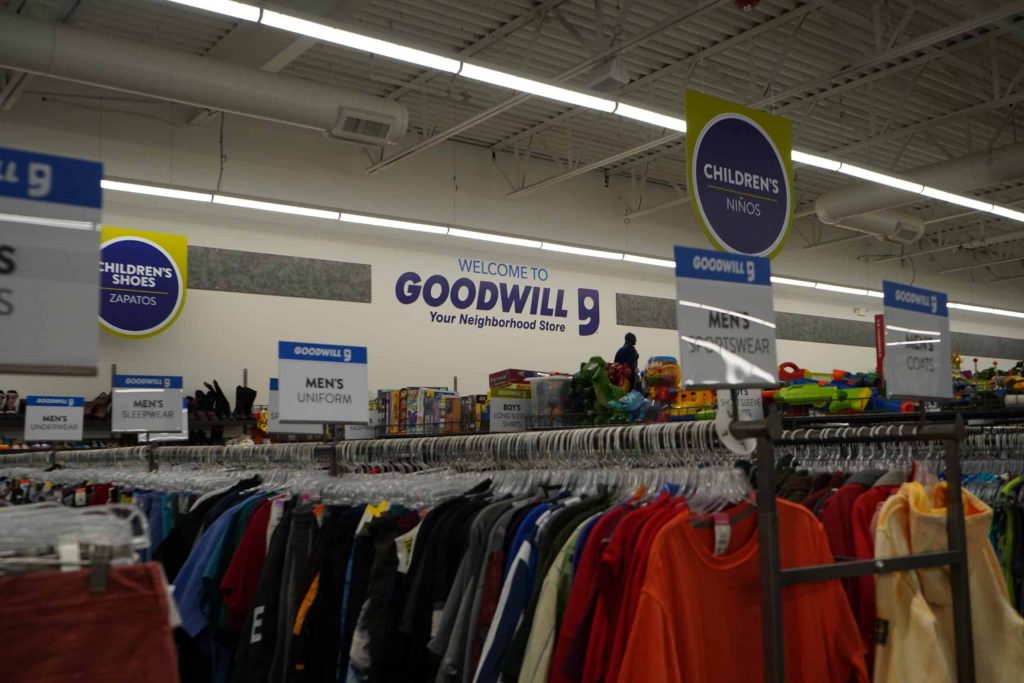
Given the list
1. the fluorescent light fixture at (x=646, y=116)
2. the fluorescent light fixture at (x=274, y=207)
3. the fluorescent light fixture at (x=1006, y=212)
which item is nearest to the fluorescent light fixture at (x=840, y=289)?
the fluorescent light fixture at (x=1006, y=212)

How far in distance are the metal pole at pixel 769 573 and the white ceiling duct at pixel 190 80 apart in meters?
6.87

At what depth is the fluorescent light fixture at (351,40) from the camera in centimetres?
618

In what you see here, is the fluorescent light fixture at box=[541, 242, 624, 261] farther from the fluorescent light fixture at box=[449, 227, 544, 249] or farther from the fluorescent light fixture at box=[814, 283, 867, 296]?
the fluorescent light fixture at box=[814, 283, 867, 296]

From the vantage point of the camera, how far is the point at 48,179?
5.48 ft

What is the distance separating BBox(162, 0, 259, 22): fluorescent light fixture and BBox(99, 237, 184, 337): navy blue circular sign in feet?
15.4

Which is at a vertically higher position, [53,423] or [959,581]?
[53,423]

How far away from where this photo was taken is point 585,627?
2262mm

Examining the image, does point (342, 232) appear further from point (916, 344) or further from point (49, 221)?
point (49, 221)

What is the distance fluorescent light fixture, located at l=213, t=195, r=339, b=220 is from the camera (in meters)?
9.94

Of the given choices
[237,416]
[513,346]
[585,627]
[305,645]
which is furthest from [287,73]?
[585,627]

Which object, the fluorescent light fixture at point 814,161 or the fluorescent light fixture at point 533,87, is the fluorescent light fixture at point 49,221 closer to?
the fluorescent light fixture at point 533,87

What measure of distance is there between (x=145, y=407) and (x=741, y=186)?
4.64 meters

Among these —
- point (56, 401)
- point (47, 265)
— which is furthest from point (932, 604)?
point (56, 401)

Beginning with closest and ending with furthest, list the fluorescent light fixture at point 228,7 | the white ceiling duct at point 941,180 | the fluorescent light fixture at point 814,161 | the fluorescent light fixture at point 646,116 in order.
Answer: the fluorescent light fixture at point 228,7
the fluorescent light fixture at point 646,116
the fluorescent light fixture at point 814,161
the white ceiling duct at point 941,180
